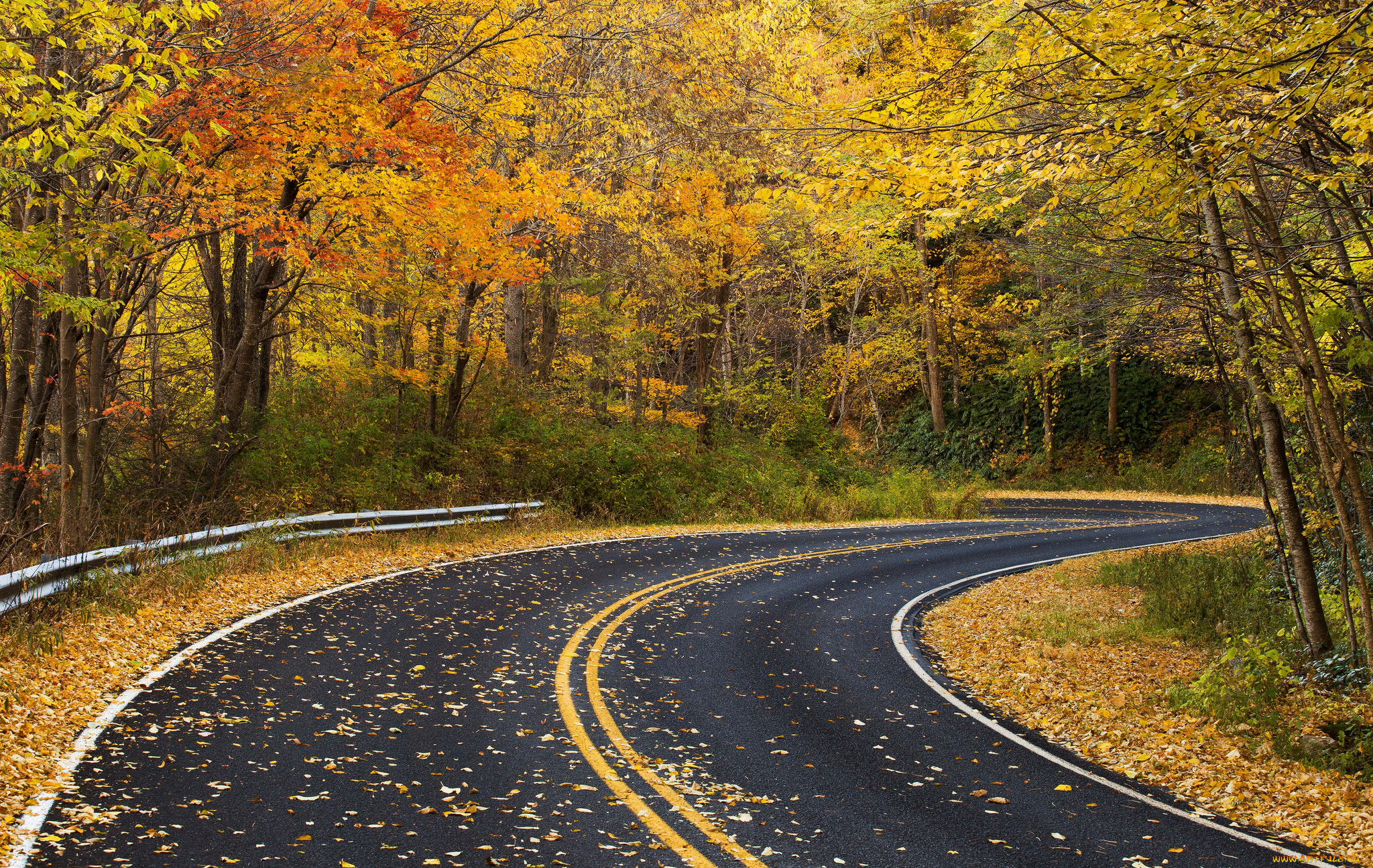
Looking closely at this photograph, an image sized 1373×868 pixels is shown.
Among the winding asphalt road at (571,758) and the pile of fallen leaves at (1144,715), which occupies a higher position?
the winding asphalt road at (571,758)

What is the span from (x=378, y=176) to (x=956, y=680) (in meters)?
10.5

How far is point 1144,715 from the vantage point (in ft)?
27.5

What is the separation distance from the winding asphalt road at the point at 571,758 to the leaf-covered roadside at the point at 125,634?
0.97 feet

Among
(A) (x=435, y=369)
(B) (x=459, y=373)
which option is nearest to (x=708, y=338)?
(B) (x=459, y=373)

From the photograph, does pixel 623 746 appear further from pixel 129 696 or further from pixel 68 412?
pixel 68 412

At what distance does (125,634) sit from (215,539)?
3.55 metres

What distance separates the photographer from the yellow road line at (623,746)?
5.01 meters

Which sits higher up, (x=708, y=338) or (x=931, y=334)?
(x=931, y=334)

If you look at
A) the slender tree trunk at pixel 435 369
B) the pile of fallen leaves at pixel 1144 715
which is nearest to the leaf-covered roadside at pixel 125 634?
the slender tree trunk at pixel 435 369

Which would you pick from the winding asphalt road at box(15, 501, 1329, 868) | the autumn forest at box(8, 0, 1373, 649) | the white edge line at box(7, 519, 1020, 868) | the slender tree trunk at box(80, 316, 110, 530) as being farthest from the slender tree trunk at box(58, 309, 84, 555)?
the winding asphalt road at box(15, 501, 1329, 868)

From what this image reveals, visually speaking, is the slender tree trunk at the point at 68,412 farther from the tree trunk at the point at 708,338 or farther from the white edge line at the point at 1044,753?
the tree trunk at the point at 708,338

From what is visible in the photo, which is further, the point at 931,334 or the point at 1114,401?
the point at 931,334

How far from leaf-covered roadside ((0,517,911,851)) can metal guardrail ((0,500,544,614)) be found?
0.87 feet

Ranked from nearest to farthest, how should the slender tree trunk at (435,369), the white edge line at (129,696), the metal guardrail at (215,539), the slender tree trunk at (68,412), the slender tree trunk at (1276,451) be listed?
1. the white edge line at (129,696)
2. the metal guardrail at (215,539)
3. the slender tree trunk at (1276,451)
4. the slender tree trunk at (68,412)
5. the slender tree trunk at (435,369)
